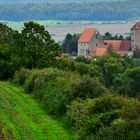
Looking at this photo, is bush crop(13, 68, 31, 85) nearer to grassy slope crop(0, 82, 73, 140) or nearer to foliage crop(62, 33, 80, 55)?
grassy slope crop(0, 82, 73, 140)

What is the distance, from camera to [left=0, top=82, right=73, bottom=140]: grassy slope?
16.7 metres

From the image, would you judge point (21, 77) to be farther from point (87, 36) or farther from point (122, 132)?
point (87, 36)

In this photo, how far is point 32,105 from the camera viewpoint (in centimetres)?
2231

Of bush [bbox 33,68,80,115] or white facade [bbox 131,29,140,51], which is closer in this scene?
bush [bbox 33,68,80,115]

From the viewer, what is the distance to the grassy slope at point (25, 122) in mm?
16672

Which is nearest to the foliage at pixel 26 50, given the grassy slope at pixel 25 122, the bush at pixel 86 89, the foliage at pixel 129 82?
the grassy slope at pixel 25 122

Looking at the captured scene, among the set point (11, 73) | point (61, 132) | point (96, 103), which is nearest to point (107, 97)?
point (96, 103)

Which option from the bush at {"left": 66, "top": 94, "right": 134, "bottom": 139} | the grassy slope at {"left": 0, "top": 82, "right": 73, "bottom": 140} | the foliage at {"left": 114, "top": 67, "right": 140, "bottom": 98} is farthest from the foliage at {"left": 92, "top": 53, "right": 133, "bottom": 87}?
the bush at {"left": 66, "top": 94, "right": 134, "bottom": 139}

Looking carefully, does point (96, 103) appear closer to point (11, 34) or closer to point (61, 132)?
point (61, 132)

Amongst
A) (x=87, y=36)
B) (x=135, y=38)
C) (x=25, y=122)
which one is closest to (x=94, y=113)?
(x=25, y=122)

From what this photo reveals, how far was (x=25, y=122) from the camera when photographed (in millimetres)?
18531

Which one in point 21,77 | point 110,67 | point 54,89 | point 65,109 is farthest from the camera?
point 110,67

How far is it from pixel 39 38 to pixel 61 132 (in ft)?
75.3

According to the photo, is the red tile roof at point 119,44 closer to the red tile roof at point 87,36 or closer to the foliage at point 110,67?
the red tile roof at point 87,36
